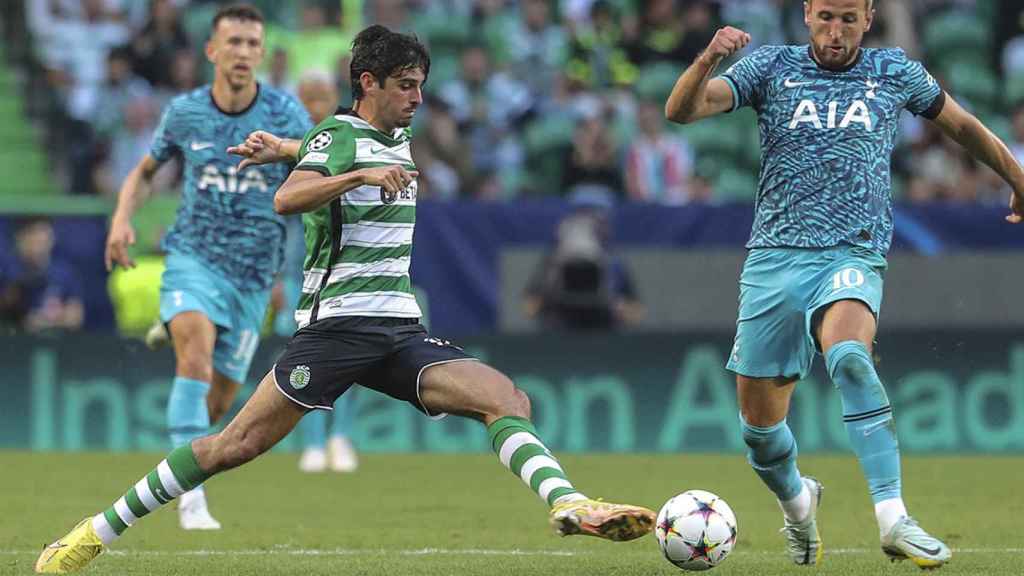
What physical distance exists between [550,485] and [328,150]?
1494 mm

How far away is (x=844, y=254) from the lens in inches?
295

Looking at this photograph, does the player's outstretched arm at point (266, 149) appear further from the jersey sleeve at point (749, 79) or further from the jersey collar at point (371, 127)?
the jersey sleeve at point (749, 79)

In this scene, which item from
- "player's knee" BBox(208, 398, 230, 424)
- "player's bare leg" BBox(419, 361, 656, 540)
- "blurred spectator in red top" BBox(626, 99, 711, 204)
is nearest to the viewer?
"player's bare leg" BBox(419, 361, 656, 540)

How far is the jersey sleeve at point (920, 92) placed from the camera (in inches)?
303

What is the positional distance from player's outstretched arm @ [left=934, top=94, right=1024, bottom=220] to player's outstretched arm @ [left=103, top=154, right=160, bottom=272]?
13.7 feet

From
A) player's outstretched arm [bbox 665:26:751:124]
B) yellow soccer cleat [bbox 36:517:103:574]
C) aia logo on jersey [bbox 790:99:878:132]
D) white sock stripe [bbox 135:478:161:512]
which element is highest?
player's outstretched arm [bbox 665:26:751:124]

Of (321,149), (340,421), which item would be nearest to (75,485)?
(340,421)

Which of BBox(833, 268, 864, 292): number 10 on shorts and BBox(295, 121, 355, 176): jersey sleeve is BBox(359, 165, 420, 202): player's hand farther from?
BBox(833, 268, 864, 292): number 10 on shorts

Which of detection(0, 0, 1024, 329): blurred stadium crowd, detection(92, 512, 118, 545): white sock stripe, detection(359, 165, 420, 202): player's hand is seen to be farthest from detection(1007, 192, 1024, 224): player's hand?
detection(0, 0, 1024, 329): blurred stadium crowd

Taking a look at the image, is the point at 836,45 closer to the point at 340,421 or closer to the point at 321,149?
the point at 321,149

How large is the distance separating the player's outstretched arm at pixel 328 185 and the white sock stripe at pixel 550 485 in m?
1.18

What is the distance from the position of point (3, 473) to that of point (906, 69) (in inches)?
291

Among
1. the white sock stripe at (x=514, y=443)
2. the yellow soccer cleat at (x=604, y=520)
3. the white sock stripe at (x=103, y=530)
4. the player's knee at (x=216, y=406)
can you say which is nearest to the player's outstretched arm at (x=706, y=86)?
the white sock stripe at (x=514, y=443)

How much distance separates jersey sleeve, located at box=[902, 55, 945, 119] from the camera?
303 inches
